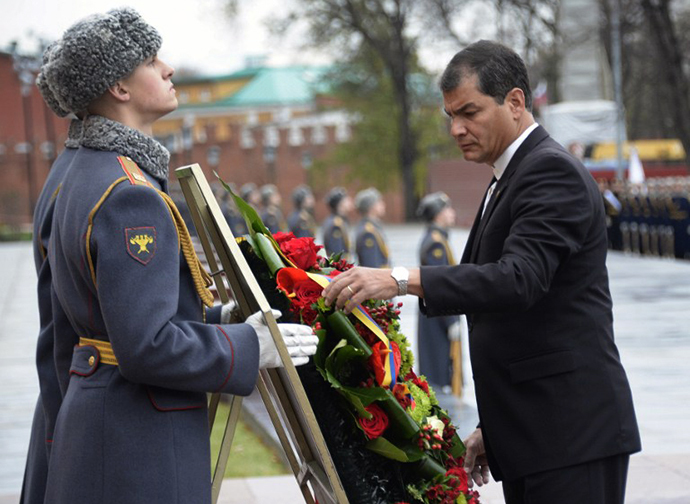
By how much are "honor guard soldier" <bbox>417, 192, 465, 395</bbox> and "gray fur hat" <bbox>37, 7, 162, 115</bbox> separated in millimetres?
6669

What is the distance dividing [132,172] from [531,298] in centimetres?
104

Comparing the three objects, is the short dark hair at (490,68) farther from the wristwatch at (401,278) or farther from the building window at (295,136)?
the building window at (295,136)

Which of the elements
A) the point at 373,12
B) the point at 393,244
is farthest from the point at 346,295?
the point at 373,12

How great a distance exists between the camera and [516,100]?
285 centimetres

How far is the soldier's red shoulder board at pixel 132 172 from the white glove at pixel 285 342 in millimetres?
437

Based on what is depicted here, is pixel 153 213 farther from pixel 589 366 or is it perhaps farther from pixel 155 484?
pixel 589 366

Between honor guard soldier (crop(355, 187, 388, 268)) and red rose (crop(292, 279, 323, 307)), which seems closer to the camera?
red rose (crop(292, 279, 323, 307))

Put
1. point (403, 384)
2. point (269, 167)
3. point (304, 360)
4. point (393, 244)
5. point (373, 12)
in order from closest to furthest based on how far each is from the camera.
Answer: point (304, 360) → point (403, 384) → point (393, 244) → point (373, 12) → point (269, 167)

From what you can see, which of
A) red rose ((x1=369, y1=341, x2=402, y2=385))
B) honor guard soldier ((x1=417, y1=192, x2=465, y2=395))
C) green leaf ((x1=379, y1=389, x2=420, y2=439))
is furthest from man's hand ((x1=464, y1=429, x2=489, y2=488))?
honor guard soldier ((x1=417, y1=192, x2=465, y2=395))

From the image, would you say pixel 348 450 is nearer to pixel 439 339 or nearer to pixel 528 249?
pixel 528 249

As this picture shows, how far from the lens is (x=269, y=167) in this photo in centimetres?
5631

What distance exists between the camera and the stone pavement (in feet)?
18.3

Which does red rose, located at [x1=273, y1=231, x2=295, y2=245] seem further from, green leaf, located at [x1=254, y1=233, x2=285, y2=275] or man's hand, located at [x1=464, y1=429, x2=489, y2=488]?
man's hand, located at [x1=464, y1=429, x2=489, y2=488]

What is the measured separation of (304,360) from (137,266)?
1.60 feet
